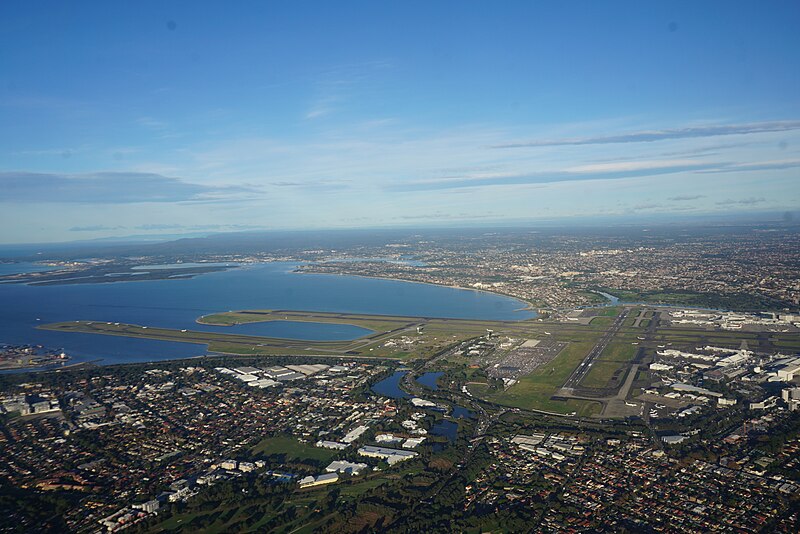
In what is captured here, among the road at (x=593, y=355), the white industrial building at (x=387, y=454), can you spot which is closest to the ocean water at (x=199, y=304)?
the road at (x=593, y=355)

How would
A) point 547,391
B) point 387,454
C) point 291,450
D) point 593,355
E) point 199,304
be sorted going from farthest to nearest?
point 199,304
point 593,355
point 547,391
point 291,450
point 387,454

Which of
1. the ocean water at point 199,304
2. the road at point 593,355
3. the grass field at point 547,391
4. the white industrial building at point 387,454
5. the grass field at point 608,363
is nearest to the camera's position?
the white industrial building at point 387,454

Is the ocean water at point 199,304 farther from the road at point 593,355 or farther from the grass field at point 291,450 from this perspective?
the grass field at point 291,450

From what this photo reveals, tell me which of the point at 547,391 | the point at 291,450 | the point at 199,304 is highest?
the point at 199,304

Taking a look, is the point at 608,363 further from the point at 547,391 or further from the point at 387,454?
the point at 387,454

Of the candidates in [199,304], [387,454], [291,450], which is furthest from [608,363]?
[199,304]

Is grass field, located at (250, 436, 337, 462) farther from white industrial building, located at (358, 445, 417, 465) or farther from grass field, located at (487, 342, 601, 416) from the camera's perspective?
grass field, located at (487, 342, 601, 416)
